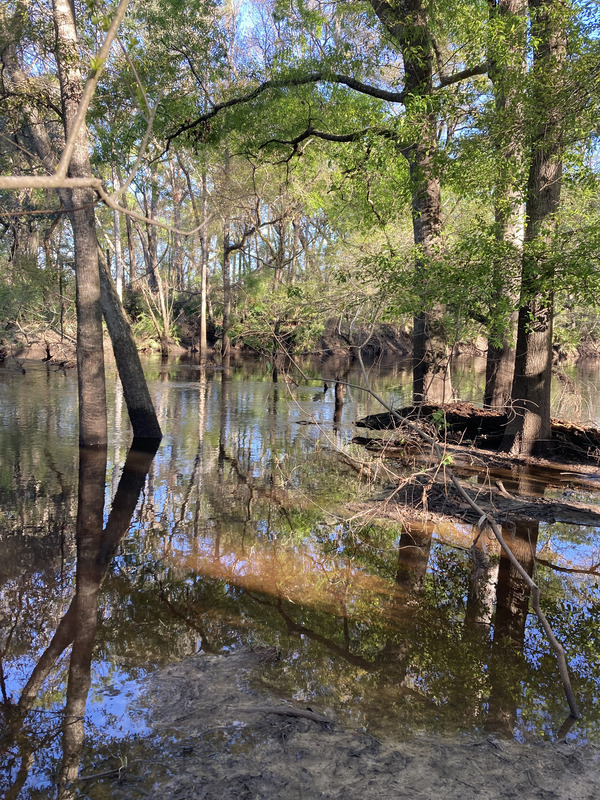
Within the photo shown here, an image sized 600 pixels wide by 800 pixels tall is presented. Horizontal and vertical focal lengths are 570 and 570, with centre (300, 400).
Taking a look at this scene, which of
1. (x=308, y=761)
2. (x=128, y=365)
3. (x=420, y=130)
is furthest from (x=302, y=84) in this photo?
(x=308, y=761)

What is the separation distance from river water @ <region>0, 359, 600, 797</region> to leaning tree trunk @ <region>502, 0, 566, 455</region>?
190 centimetres

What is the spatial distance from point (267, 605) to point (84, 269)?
6.88 m

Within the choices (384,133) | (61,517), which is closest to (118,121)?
(384,133)

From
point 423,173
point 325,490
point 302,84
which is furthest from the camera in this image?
point 302,84

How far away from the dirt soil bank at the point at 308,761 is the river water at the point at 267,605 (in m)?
0.17

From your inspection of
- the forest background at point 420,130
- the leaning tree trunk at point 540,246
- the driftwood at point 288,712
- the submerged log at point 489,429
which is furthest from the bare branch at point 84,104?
the submerged log at point 489,429

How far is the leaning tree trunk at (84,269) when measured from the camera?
8.65 metres

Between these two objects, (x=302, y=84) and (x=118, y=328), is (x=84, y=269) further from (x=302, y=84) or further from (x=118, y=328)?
(x=302, y=84)

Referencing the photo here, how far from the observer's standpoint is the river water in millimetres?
3287

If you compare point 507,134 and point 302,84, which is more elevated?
point 302,84

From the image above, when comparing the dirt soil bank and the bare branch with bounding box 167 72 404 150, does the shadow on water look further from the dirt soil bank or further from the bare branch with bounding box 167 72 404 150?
the bare branch with bounding box 167 72 404 150

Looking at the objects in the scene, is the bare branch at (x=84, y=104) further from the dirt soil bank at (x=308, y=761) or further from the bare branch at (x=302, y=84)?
the bare branch at (x=302, y=84)

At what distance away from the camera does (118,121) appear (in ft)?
37.4

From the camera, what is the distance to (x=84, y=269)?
30.7 feet
